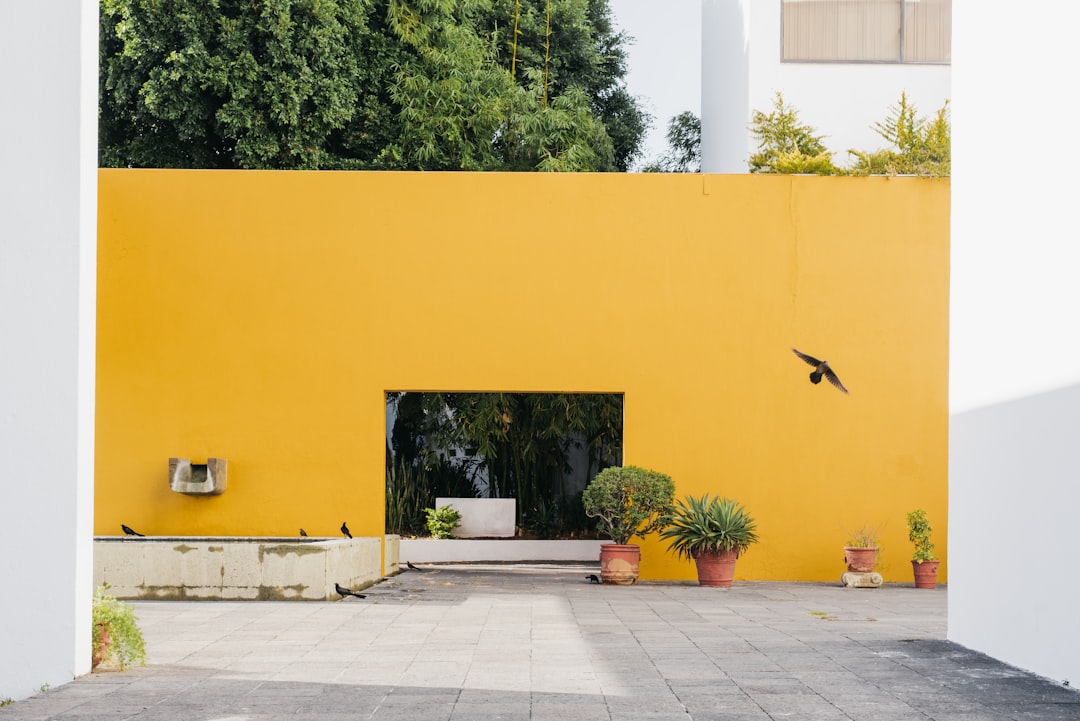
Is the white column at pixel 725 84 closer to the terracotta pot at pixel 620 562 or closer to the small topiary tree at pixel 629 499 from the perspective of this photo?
the small topiary tree at pixel 629 499

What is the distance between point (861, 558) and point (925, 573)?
58 centimetres

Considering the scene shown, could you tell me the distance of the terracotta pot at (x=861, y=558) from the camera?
10250 millimetres

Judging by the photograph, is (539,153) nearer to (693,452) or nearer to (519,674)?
(693,452)

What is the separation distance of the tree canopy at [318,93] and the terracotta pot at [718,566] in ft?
21.6

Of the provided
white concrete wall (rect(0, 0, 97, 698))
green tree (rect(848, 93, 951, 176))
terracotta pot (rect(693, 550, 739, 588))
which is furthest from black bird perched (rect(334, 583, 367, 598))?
green tree (rect(848, 93, 951, 176))

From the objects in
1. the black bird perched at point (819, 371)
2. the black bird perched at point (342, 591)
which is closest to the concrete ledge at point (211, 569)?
the black bird perched at point (342, 591)

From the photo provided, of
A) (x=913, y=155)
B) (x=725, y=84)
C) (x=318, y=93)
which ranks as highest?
(x=725, y=84)

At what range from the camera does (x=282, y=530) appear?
A: 10.6m

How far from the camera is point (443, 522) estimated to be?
14.7 m

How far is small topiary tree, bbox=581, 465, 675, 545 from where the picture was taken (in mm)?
9977

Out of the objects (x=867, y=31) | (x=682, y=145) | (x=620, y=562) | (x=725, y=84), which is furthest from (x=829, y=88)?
(x=620, y=562)

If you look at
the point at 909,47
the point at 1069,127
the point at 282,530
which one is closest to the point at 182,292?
the point at 282,530

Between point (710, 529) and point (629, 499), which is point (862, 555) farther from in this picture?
point (629, 499)

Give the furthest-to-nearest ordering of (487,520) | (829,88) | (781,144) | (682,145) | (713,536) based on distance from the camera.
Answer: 1. (682,145)
2. (829,88)
3. (487,520)
4. (781,144)
5. (713,536)
